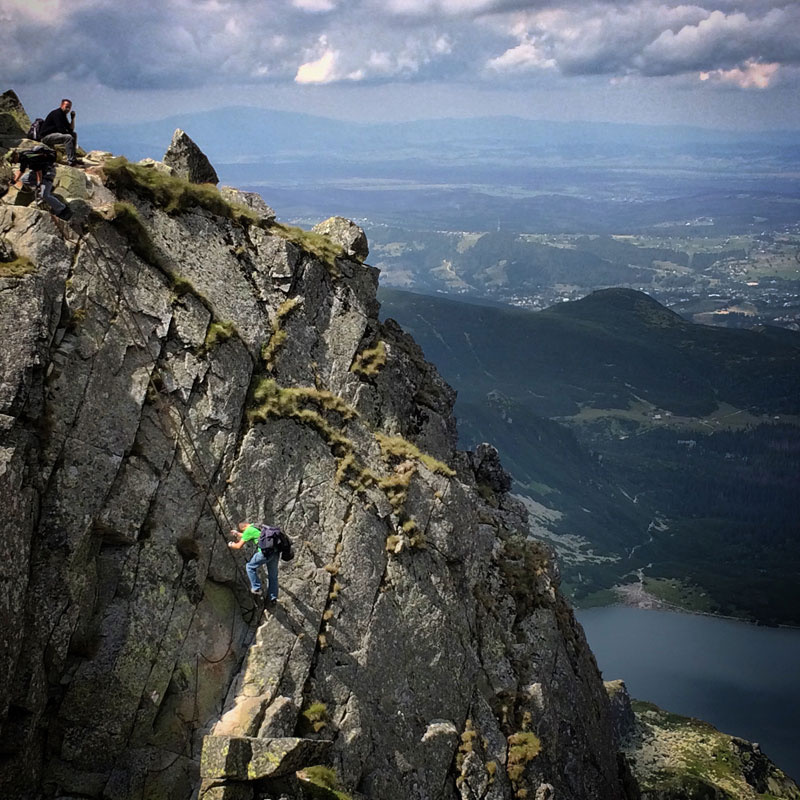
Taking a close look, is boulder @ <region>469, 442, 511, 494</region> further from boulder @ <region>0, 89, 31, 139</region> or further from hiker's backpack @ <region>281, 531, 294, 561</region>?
boulder @ <region>0, 89, 31, 139</region>

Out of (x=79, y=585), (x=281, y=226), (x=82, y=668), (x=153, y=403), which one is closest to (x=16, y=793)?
(x=82, y=668)

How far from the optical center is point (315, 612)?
3075 cm

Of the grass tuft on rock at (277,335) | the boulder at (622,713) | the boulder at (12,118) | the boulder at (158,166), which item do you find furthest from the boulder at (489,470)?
the boulder at (12,118)

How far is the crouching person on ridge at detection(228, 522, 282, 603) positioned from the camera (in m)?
28.6

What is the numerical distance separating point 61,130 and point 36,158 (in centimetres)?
709

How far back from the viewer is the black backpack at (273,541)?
1126 inches

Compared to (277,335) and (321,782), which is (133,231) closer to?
(277,335)

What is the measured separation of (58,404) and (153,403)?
3.79 m

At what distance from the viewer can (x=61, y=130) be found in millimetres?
36719

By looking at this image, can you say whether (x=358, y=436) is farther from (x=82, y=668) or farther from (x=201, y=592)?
(x=82, y=668)

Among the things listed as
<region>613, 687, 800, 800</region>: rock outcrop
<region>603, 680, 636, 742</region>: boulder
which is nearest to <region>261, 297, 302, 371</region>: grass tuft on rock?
<region>613, 687, 800, 800</region>: rock outcrop

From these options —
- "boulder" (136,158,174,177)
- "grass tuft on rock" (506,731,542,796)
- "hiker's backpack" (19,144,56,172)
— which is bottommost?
"grass tuft on rock" (506,731,542,796)

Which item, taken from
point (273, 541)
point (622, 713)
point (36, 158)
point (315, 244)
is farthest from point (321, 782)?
point (622, 713)

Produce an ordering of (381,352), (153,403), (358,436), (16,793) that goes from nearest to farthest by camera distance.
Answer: (16,793) → (153,403) → (358,436) → (381,352)
